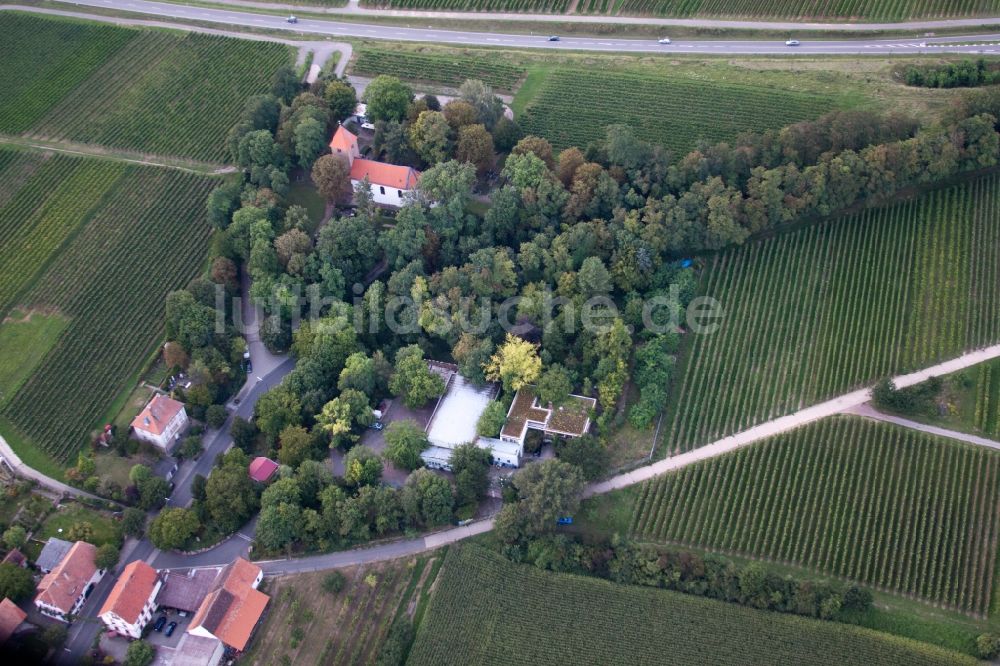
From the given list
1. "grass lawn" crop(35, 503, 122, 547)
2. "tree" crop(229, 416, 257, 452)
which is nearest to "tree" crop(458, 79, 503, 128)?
"tree" crop(229, 416, 257, 452)

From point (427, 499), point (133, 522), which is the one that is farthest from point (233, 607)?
point (427, 499)

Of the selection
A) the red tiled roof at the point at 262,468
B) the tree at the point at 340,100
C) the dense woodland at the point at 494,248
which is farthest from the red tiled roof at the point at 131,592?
the tree at the point at 340,100

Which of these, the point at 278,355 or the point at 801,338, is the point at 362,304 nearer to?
the point at 278,355

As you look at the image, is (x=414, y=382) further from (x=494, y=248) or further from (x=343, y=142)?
(x=343, y=142)

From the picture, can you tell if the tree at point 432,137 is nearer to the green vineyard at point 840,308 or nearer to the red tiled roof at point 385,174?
the red tiled roof at point 385,174

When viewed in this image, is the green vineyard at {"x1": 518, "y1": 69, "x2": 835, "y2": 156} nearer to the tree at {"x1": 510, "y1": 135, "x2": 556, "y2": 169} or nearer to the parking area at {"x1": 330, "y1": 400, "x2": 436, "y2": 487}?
the tree at {"x1": 510, "y1": 135, "x2": 556, "y2": 169}

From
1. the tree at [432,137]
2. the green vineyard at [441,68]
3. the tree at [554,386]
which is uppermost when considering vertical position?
the green vineyard at [441,68]
